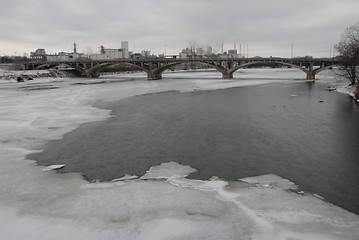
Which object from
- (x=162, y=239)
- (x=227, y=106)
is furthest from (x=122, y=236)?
(x=227, y=106)

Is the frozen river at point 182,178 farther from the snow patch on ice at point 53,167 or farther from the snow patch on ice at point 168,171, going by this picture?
the snow patch on ice at point 53,167

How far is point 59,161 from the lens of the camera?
46.5ft

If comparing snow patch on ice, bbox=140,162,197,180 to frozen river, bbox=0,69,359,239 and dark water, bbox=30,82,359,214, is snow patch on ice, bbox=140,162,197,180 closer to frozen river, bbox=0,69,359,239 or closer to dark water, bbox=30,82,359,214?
frozen river, bbox=0,69,359,239

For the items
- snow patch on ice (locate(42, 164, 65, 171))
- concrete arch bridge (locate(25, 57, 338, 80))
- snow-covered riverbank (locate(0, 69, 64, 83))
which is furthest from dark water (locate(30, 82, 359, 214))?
snow-covered riverbank (locate(0, 69, 64, 83))

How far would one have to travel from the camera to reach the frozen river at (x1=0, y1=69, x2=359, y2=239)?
8.09 m

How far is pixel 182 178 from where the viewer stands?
38.8 ft

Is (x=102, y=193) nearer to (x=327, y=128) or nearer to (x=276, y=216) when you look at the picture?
(x=276, y=216)

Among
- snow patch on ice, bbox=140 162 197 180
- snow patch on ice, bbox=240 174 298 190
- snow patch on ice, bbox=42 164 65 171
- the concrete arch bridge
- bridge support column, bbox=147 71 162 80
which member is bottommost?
snow patch on ice, bbox=240 174 298 190

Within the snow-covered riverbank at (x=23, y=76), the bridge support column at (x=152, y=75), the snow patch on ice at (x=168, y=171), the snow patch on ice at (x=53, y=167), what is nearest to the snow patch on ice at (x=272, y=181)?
the snow patch on ice at (x=168, y=171)

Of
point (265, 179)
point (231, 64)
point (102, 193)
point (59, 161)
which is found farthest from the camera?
point (231, 64)

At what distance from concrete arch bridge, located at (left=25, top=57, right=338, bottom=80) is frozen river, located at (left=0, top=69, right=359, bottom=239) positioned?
51.2 metres

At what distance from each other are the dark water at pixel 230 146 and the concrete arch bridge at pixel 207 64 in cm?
4692

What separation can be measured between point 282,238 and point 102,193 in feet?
19.2

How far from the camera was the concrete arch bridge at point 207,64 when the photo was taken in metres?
71.1
